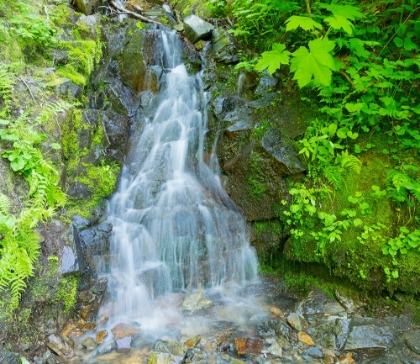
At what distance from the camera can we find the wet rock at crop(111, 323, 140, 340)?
3.71m

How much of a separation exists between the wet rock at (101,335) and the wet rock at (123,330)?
0.10 m

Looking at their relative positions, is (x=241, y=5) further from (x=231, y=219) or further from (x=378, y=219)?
(x=378, y=219)

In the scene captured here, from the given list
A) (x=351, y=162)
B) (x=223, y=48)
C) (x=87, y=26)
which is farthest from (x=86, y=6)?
(x=351, y=162)

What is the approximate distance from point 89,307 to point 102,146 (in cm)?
293

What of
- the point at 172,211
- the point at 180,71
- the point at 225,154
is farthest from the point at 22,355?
the point at 180,71

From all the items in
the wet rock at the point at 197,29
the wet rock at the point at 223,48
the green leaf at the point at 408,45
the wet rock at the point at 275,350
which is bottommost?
the wet rock at the point at 275,350

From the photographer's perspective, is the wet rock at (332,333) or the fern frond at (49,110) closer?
the wet rock at (332,333)

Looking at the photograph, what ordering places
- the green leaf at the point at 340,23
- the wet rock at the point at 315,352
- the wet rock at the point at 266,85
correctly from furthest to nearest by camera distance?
the wet rock at the point at 266,85, the wet rock at the point at 315,352, the green leaf at the point at 340,23

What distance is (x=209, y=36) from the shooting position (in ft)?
26.1

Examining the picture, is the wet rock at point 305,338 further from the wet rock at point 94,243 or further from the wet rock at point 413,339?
the wet rock at point 94,243

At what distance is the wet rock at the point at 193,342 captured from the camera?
3535 mm

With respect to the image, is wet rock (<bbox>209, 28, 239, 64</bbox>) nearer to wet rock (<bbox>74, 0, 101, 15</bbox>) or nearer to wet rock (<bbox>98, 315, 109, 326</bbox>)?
wet rock (<bbox>74, 0, 101, 15</bbox>)

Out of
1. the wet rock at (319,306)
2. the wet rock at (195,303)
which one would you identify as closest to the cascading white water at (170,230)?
the wet rock at (195,303)

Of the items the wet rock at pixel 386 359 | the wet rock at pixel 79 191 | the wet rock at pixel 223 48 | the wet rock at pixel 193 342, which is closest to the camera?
the wet rock at pixel 386 359
